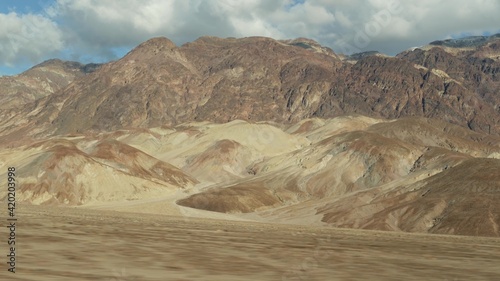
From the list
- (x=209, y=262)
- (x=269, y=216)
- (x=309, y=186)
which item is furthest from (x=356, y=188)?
(x=209, y=262)

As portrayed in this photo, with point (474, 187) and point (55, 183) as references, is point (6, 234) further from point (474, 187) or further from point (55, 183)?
point (55, 183)

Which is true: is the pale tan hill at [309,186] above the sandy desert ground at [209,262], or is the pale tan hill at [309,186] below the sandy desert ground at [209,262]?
above

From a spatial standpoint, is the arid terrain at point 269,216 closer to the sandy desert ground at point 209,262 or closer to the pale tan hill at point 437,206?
the sandy desert ground at point 209,262

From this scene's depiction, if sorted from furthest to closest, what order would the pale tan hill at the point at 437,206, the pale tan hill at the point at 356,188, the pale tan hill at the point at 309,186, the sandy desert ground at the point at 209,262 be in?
the pale tan hill at the point at 309,186, the pale tan hill at the point at 356,188, the pale tan hill at the point at 437,206, the sandy desert ground at the point at 209,262

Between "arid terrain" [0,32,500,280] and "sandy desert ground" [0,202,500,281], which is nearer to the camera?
"sandy desert ground" [0,202,500,281]

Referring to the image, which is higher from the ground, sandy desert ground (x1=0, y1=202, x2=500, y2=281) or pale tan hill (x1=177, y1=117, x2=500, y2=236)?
pale tan hill (x1=177, y1=117, x2=500, y2=236)

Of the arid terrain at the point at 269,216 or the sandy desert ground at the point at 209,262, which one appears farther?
the arid terrain at the point at 269,216

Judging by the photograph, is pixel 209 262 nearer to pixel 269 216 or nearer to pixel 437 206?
pixel 437 206

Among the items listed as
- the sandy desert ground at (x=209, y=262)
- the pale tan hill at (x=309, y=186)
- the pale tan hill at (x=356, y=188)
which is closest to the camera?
the sandy desert ground at (x=209, y=262)

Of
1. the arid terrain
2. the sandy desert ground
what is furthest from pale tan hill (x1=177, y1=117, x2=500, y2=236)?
the sandy desert ground

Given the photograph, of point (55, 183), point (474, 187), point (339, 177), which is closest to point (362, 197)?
point (474, 187)

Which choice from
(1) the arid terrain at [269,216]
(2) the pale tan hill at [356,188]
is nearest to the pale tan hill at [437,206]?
(2) the pale tan hill at [356,188]

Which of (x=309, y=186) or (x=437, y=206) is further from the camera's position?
(x=309, y=186)

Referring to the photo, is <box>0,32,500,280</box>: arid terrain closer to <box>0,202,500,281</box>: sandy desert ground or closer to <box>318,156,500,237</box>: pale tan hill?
<box>0,202,500,281</box>: sandy desert ground
